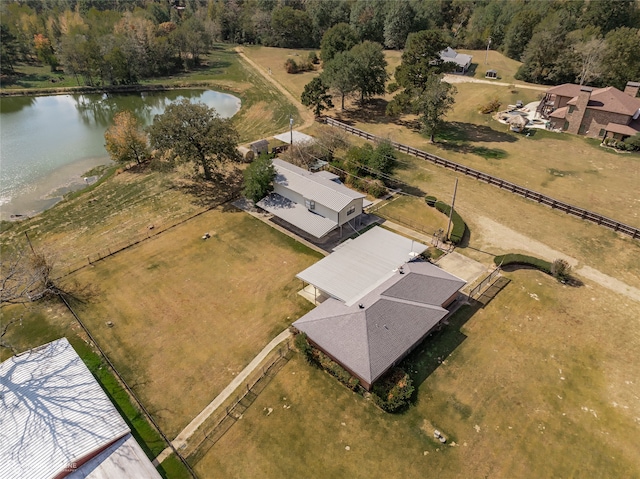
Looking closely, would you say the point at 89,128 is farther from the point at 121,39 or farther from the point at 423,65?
the point at 423,65

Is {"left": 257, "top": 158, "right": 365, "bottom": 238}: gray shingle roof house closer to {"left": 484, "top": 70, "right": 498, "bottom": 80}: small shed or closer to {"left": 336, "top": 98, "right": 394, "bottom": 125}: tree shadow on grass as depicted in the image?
{"left": 336, "top": 98, "right": 394, "bottom": 125}: tree shadow on grass

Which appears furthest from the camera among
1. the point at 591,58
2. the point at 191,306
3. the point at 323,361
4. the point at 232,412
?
the point at 591,58

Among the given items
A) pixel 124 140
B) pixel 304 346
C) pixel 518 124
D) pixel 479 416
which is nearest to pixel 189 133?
Result: pixel 124 140

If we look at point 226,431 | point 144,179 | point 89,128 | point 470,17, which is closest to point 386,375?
point 226,431

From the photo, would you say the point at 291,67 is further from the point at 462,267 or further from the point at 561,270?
the point at 561,270

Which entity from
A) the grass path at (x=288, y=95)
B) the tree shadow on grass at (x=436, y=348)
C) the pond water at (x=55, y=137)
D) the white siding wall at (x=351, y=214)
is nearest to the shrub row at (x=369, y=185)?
the white siding wall at (x=351, y=214)

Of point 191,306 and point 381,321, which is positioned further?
point 191,306
